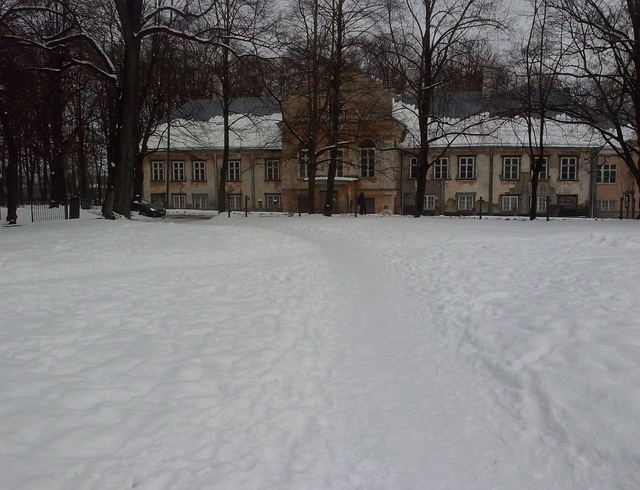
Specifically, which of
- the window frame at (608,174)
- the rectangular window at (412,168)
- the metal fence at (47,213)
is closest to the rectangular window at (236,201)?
the rectangular window at (412,168)

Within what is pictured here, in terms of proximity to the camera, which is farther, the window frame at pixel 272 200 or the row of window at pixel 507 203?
the window frame at pixel 272 200

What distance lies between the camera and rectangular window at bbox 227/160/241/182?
46375 mm

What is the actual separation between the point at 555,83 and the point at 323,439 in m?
25.3

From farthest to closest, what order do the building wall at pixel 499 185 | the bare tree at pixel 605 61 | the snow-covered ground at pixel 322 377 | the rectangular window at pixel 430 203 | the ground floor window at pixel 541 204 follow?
the rectangular window at pixel 430 203, the ground floor window at pixel 541 204, the building wall at pixel 499 185, the bare tree at pixel 605 61, the snow-covered ground at pixel 322 377

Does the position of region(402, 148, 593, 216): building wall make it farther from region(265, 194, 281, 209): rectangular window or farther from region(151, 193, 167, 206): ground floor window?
region(151, 193, 167, 206): ground floor window

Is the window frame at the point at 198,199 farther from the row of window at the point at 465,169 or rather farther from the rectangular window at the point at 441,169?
the rectangular window at the point at 441,169

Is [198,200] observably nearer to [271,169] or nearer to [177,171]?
[177,171]

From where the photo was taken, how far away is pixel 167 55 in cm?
2033

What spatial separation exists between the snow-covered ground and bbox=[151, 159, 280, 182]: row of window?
3561 cm

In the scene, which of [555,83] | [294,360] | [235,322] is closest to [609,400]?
[294,360]

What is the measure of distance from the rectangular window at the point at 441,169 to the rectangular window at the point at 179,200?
910 inches

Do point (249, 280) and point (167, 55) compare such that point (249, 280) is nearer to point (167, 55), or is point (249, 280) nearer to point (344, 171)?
point (167, 55)

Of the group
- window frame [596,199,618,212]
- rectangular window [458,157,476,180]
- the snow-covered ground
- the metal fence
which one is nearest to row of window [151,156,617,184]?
rectangular window [458,157,476,180]

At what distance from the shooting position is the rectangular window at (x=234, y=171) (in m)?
46.4
